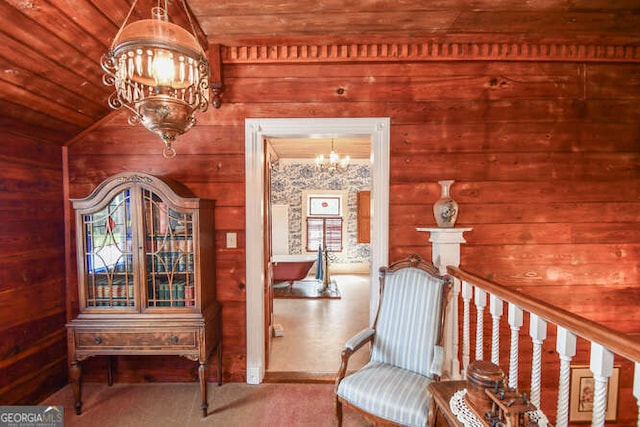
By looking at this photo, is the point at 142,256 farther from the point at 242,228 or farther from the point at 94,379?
the point at 94,379

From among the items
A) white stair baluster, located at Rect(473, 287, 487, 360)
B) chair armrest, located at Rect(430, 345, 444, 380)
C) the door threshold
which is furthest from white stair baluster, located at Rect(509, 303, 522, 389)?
the door threshold

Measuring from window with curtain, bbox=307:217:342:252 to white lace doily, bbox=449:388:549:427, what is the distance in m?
5.43

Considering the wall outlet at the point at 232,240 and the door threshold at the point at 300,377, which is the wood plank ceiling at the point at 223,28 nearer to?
the wall outlet at the point at 232,240

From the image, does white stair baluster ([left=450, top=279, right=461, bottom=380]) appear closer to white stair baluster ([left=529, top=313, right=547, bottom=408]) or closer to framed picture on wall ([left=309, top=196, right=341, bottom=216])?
white stair baluster ([left=529, top=313, right=547, bottom=408])

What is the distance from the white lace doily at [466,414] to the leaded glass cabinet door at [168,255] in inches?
67.9

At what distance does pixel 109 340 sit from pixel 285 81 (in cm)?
231

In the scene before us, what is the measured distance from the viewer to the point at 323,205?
6.74m

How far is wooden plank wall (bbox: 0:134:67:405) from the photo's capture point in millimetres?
1973

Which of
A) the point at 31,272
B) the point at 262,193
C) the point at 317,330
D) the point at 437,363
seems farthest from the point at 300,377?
the point at 31,272

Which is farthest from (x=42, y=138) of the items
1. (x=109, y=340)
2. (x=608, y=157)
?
(x=608, y=157)

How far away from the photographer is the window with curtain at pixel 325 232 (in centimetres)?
671

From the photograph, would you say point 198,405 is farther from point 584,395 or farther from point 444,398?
point 584,395

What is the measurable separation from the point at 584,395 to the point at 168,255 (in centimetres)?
359

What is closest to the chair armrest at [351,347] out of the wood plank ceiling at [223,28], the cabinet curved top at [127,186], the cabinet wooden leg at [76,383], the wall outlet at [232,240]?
the wall outlet at [232,240]
